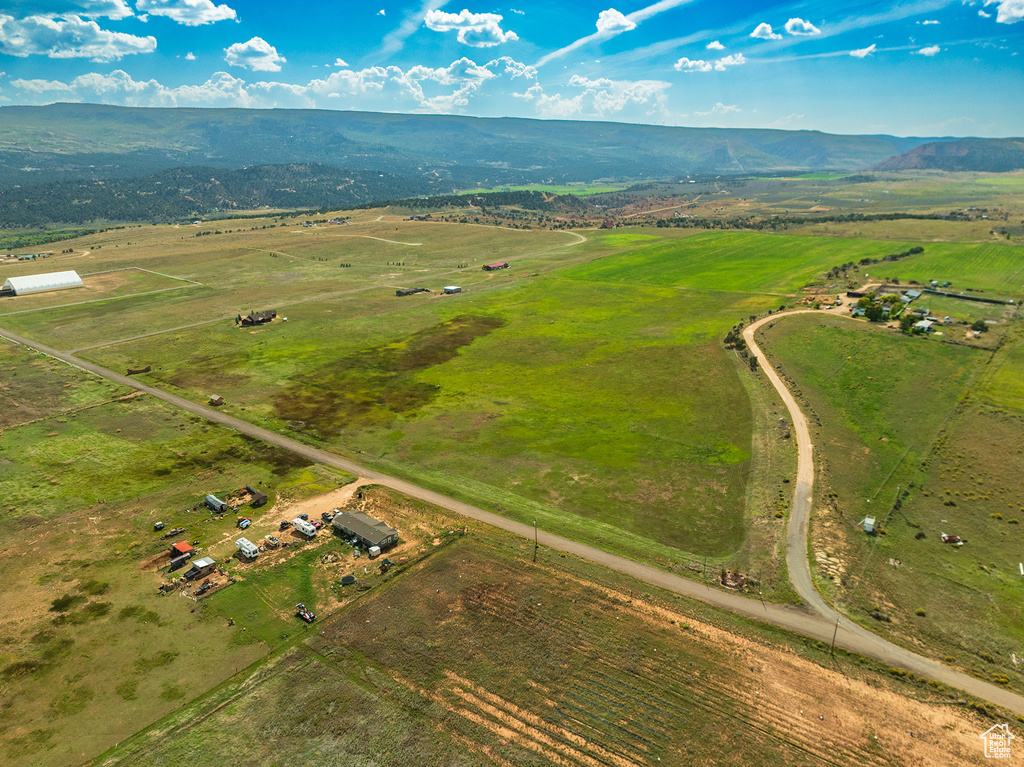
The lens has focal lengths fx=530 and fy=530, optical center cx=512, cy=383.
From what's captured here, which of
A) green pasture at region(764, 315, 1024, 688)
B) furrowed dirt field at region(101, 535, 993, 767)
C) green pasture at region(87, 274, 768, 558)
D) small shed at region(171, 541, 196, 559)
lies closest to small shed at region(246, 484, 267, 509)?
small shed at region(171, 541, 196, 559)

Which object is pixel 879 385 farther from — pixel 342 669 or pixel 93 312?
pixel 93 312

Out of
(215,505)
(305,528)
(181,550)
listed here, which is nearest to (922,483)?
(305,528)

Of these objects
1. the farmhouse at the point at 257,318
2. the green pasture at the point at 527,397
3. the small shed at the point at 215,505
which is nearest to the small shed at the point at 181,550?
the small shed at the point at 215,505

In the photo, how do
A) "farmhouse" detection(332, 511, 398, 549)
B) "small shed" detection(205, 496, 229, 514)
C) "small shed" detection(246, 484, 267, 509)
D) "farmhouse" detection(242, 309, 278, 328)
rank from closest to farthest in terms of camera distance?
1. "farmhouse" detection(332, 511, 398, 549)
2. "small shed" detection(205, 496, 229, 514)
3. "small shed" detection(246, 484, 267, 509)
4. "farmhouse" detection(242, 309, 278, 328)

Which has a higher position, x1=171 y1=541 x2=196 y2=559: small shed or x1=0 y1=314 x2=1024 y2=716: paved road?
x1=171 y1=541 x2=196 y2=559: small shed

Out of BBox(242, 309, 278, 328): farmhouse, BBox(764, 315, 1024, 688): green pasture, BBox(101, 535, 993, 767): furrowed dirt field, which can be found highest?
BBox(242, 309, 278, 328): farmhouse

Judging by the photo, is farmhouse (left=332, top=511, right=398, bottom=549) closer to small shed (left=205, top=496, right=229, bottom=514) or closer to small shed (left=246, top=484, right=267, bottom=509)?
small shed (left=246, top=484, right=267, bottom=509)

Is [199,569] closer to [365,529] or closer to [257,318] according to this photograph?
[365,529]
